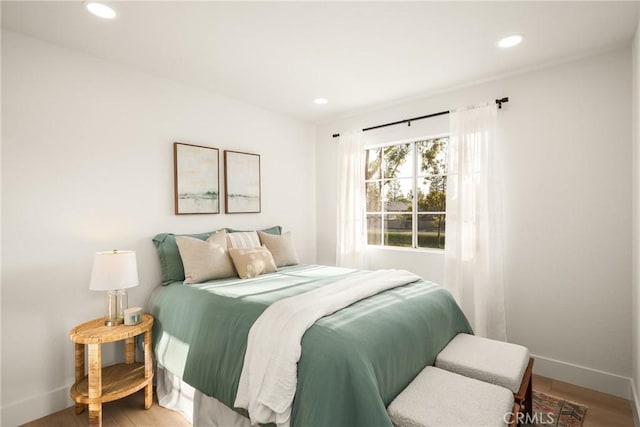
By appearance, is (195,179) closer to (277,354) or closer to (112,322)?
(112,322)

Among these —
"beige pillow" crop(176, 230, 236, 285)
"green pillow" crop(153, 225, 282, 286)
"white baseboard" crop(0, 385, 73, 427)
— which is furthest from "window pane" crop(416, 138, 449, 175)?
"white baseboard" crop(0, 385, 73, 427)

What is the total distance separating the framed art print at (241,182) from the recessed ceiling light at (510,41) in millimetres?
2532

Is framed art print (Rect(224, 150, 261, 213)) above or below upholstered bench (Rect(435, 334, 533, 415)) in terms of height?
above

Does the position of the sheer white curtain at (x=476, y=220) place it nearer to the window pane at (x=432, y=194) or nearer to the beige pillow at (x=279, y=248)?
the window pane at (x=432, y=194)

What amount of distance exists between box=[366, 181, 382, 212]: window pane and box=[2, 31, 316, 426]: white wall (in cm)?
205

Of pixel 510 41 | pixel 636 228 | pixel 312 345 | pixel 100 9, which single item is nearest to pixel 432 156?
pixel 510 41

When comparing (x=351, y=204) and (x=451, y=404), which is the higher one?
(x=351, y=204)

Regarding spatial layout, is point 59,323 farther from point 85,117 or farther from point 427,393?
point 427,393

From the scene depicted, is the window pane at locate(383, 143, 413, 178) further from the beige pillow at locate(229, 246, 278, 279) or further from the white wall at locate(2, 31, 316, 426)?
the white wall at locate(2, 31, 316, 426)

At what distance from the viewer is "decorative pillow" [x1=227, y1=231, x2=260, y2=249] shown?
3.11 m

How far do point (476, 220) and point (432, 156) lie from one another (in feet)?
2.95

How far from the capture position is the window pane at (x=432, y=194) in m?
3.50

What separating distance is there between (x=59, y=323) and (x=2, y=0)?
2.07m

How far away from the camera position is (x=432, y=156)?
11.7 feet
